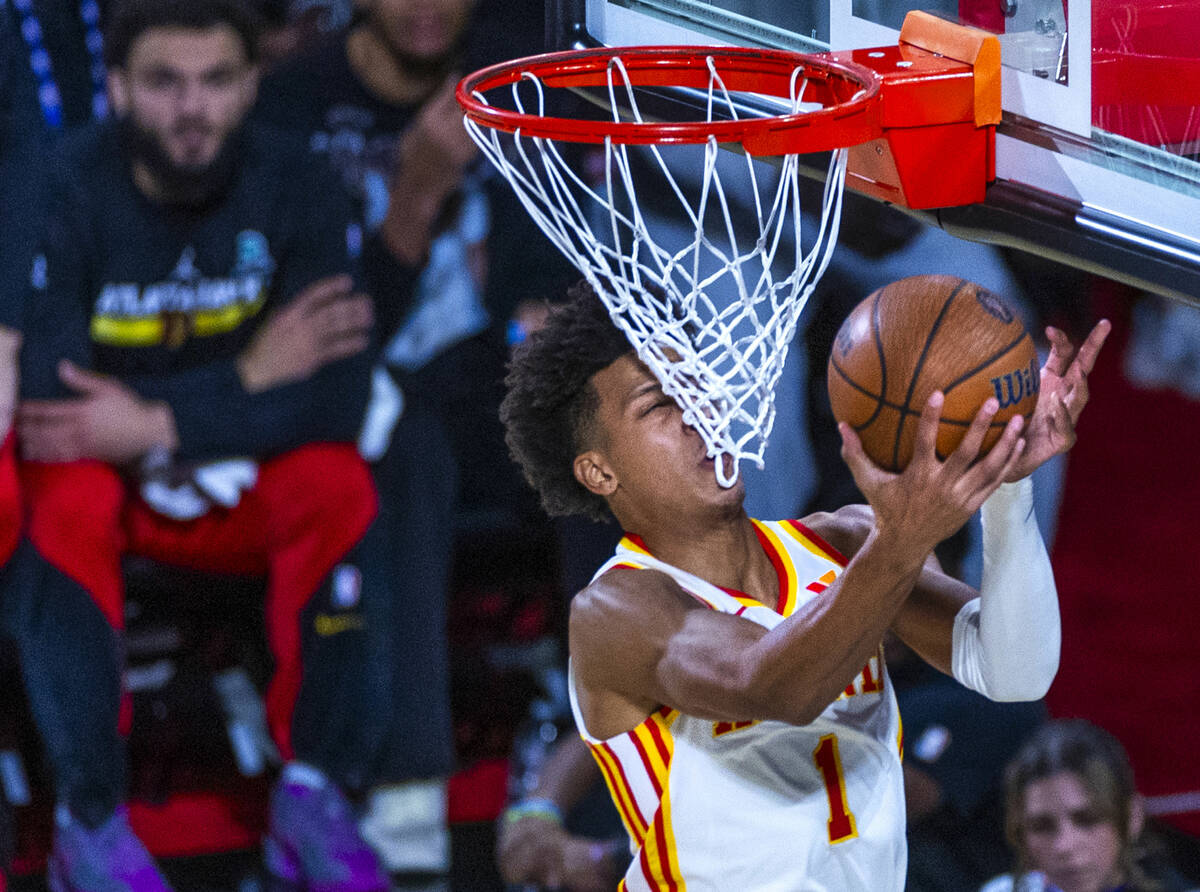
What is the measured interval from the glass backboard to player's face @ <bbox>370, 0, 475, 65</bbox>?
5.36ft

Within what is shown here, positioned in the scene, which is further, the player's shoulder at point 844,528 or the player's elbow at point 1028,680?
the player's shoulder at point 844,528

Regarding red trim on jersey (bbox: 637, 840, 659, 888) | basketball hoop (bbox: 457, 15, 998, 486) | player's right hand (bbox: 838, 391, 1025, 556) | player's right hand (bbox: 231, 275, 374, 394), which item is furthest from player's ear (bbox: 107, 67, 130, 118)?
player's right hand (bbox: 838, 391, 1025, 556)

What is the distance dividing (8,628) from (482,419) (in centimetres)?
133

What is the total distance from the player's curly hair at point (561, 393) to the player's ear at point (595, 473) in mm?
26

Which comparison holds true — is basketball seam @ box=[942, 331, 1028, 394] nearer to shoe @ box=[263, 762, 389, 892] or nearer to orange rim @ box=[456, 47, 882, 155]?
orange rim @ box=[456, 47, 882, 155]

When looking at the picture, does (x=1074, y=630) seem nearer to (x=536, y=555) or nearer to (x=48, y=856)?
(x=536, y=555)

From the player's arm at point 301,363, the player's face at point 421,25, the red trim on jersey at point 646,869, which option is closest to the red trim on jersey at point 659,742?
the red trim on jersey at point 646,869

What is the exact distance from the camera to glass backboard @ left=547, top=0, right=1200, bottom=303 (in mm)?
2066

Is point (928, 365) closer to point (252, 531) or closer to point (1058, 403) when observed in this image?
point (1058, 403)

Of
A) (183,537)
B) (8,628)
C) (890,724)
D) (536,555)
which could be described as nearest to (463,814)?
(536,555)

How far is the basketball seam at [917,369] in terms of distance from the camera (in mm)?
1679

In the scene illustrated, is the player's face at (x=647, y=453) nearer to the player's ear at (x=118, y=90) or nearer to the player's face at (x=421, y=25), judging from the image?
the player's face at (x=421, y=25)

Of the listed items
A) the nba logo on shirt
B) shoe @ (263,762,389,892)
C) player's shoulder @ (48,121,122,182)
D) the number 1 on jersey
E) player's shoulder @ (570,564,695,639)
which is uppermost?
player's shoulder @ (48,121,122,182)

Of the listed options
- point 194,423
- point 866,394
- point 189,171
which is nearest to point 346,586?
point 194,423
